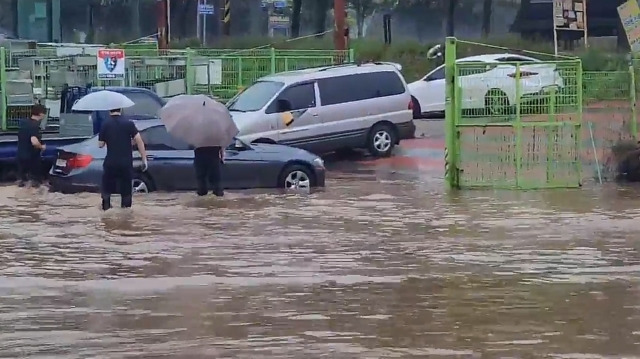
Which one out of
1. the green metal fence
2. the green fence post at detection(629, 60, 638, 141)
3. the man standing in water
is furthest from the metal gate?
the green metal fence

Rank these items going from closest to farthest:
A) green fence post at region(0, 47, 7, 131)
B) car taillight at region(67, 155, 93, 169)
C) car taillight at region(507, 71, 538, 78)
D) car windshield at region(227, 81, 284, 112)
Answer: car taillight at region(67, 155, 93, 169)
car taillight at region(507, 71, 538, 78)
car windshield at region(227, 81, 284, 112)
green fence post at region(0, 47, 7, 131)

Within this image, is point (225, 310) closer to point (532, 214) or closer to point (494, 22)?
point (532, 214)

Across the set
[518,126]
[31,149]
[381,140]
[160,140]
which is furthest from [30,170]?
[518,126]

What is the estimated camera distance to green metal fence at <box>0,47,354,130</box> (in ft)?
84.0

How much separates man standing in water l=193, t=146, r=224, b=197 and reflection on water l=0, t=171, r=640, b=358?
0.29 meters

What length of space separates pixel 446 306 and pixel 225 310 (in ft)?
6.00

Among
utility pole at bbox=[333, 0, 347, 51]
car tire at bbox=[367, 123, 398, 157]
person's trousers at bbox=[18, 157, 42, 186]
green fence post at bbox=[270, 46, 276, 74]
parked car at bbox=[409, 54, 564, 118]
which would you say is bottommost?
person's trousers at bbox=[18, 157, 42, 186]

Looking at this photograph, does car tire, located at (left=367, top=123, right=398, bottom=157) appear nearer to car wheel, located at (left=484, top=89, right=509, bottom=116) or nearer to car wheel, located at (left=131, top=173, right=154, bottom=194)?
car wheel, located at (left=484, top=89, right=509, bottom=116)

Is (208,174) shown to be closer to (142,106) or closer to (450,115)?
(450,115)

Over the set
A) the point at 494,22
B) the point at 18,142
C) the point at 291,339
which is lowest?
the point at 291,339

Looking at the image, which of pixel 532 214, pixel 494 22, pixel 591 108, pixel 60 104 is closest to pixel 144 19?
pixel 494 22

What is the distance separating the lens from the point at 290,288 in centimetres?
1169

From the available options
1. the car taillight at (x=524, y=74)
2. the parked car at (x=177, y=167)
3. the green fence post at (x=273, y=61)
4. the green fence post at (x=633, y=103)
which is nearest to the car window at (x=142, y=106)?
the parked car at (x=177, y=167)

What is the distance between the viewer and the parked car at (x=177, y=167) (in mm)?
19078
